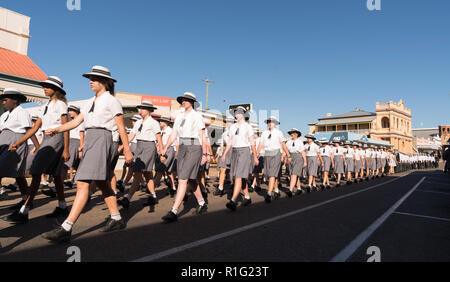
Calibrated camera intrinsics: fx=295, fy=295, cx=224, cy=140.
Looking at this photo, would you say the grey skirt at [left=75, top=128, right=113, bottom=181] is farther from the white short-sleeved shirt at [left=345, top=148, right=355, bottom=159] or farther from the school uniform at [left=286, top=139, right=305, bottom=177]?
the white short-sleeved shirt at [left=345, top=148, right=355, bottom=159]

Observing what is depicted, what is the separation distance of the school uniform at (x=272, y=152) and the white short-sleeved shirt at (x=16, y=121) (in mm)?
5198

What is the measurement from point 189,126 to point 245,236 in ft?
7.11

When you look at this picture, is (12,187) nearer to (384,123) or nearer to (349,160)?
(349,160)

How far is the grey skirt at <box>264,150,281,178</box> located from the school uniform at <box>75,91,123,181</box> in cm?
451

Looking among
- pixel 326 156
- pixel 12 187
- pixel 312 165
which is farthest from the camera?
pixel 326 156

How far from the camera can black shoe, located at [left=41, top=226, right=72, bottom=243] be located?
332cm

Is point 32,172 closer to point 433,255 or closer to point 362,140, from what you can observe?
point 433,255

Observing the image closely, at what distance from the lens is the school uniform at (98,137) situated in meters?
3.64

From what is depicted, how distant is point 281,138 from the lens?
778 centimetres

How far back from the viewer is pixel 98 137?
3.71m

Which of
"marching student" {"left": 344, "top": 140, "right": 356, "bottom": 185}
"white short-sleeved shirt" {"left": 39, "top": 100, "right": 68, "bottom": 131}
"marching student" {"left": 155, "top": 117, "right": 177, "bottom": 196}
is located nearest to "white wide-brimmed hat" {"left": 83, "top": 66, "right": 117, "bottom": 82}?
"white short-sleeved shirt" {"left": 39, "top": 100, "right": 68, "bottom": 131}

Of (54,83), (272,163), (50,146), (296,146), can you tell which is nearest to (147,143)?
(50,146)

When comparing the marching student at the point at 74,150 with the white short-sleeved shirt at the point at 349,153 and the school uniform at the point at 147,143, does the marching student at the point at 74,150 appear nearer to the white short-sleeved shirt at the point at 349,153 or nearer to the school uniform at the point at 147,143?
the school uniform at the point at 147,143

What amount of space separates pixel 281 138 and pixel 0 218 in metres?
6.08
